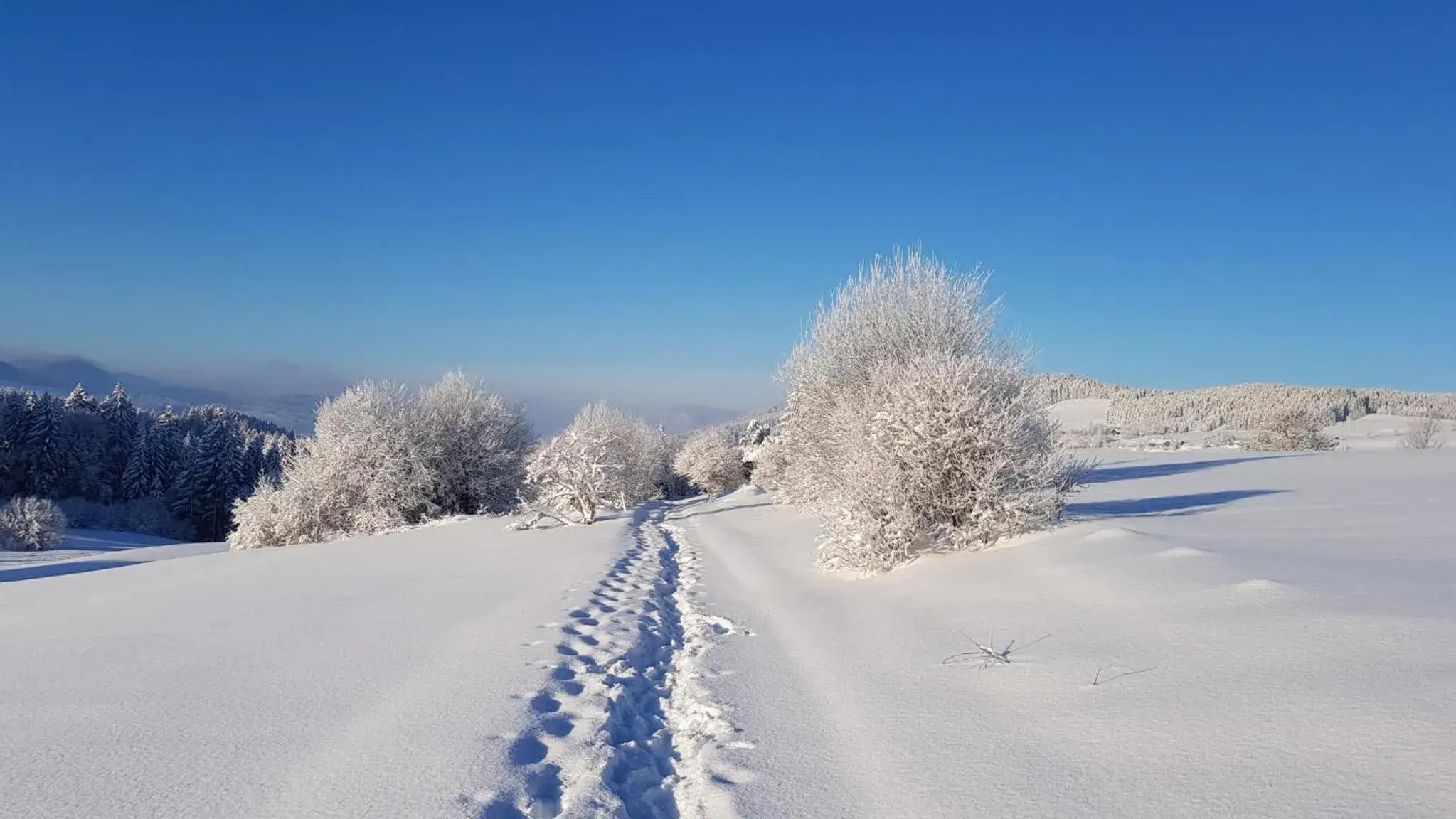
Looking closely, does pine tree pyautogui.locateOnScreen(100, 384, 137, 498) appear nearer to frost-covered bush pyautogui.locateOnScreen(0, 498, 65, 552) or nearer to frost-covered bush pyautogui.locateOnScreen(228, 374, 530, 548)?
frost-covered bush pyautogui.locateOnScreen(0, 498, 65, 552)

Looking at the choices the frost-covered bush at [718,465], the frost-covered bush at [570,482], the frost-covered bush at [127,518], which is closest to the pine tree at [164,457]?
the frost-covered bush at [127,518]

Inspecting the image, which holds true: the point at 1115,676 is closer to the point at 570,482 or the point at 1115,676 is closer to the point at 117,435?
the point at 570,482

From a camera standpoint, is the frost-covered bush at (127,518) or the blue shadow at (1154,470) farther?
the frost-covered bush at (127,518)

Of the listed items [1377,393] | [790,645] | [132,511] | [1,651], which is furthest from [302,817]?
[1377,393]

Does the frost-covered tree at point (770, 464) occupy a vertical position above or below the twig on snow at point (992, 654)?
above

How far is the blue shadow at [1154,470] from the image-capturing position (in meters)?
23.7

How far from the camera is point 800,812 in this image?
3402mm

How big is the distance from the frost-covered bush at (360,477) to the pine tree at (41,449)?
136ft

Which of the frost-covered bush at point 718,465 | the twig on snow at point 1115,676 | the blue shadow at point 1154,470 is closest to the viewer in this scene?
the twig on snow at point 1115,676

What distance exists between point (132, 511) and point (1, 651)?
58.6 meters

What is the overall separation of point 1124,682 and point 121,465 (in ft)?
251

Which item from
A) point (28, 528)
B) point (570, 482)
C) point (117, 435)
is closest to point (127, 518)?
point (117, 435)

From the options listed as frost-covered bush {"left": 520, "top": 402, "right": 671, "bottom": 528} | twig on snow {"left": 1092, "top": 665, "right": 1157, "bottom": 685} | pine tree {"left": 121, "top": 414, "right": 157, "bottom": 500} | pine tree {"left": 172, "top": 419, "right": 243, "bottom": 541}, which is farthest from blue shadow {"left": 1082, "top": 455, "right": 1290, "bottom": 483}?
pine tree {"left": 121, "top": 414, "right": 157, "bottom": 500}

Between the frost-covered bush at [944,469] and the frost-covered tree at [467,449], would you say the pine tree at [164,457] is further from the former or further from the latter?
the frost-covered bush at [944,469]
